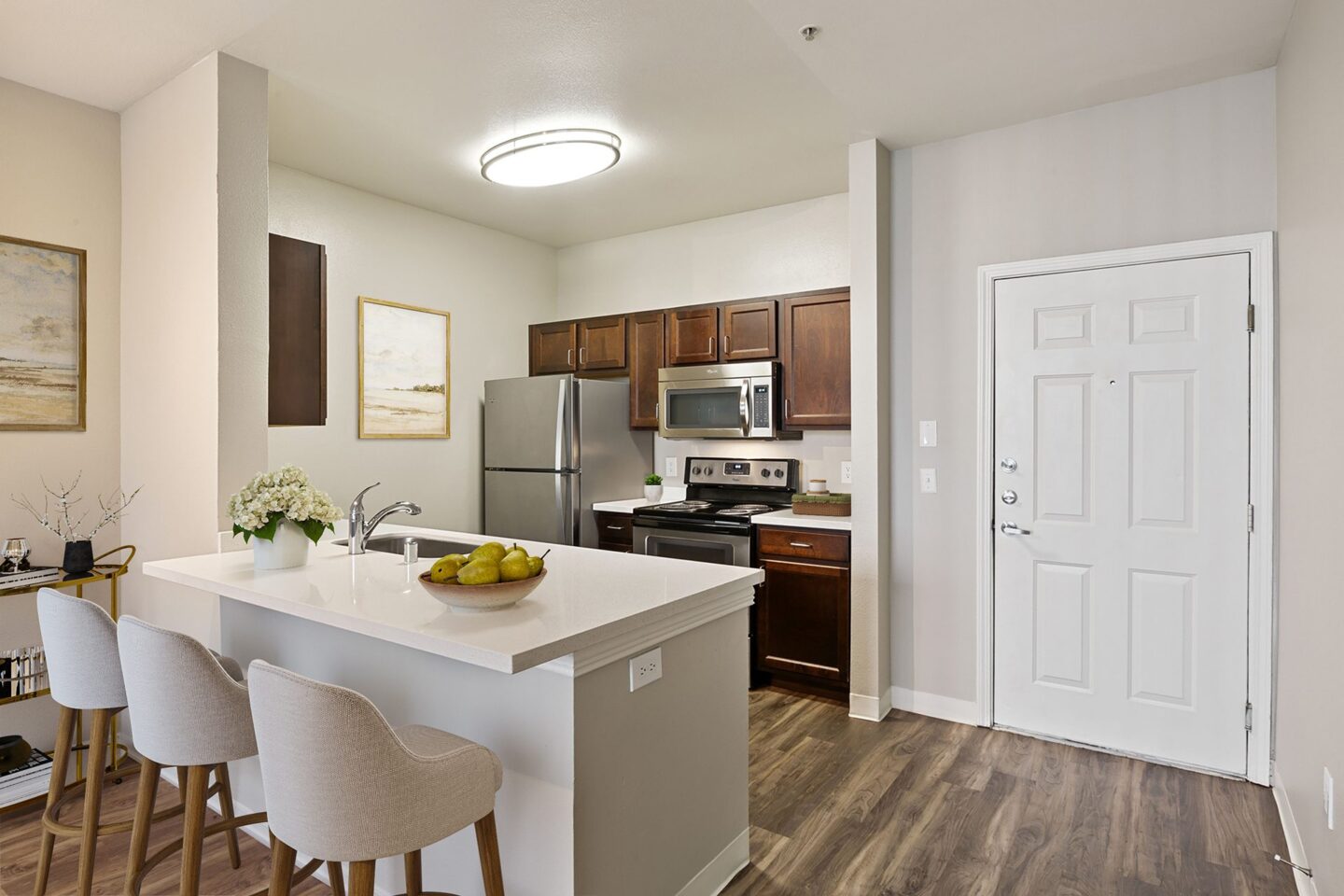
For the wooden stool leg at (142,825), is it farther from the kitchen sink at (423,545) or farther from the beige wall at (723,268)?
the beige wall at (723,268)

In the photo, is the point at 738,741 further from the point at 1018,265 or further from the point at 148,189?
the point at 148,189

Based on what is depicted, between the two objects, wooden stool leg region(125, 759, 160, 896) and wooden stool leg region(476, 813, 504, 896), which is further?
wooden stool leg region(125, 759, 160, 896)

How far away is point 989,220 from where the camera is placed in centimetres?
325

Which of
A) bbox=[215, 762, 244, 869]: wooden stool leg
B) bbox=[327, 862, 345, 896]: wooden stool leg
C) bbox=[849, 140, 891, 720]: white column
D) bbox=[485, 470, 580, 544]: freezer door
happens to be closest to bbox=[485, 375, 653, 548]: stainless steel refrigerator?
bbox=[485, 470, 580, 544]: freezer door

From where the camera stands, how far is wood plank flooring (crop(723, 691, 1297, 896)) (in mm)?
2148

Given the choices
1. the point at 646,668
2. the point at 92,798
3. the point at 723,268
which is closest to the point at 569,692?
the point at 646,668

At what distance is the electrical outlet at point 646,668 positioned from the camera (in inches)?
69.3

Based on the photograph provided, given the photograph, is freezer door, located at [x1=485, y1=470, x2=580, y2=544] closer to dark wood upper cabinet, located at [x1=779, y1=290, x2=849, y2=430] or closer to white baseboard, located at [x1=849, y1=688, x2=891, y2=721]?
dark wood upper cabinet, located at [x1=779, y1=290, x2=849, y2=430]

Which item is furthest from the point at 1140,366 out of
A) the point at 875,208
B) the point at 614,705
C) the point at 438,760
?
the point at 438,760

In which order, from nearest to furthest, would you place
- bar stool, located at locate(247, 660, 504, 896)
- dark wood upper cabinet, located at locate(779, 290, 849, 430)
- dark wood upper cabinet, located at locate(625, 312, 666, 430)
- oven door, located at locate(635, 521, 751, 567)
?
bar stool, located at locate(247, 660, 504, 896)
oven door, located at locate(635, 521, 751, 567)
dark wood upper cabinet, located at locate(779, 290, 849, 430)
dark wood upper cabinet, located at locate(625, 312, 666, 430)

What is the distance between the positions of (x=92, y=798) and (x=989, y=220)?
3701 mm

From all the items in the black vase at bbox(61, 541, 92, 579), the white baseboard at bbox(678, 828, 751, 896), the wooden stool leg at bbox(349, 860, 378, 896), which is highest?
the black vase at bbox(61, 541, 92, 579)

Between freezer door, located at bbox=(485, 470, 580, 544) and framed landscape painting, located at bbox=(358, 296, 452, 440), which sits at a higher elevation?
framed landscape painting, located at bbox=(358, 296, 452, 440)

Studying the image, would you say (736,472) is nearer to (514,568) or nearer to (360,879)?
(514,568)
